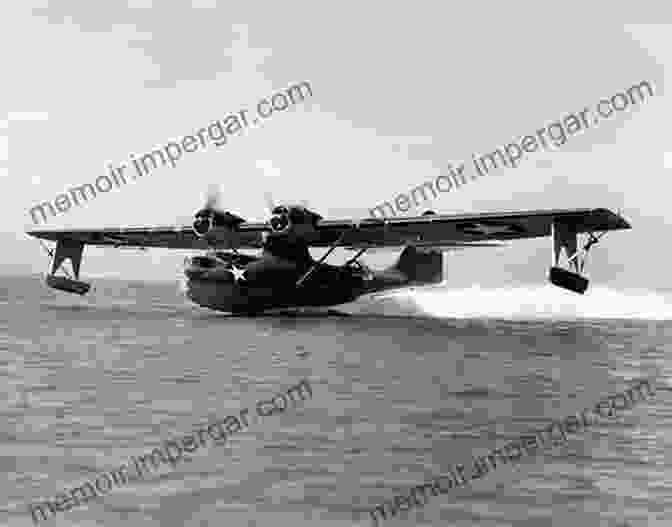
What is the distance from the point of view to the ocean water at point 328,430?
7.75m

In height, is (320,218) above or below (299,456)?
above

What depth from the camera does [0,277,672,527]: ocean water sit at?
7746mm

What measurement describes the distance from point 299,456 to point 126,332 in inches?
825

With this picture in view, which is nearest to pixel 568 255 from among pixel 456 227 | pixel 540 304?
pixel 456 227

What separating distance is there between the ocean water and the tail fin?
21702 millimetres

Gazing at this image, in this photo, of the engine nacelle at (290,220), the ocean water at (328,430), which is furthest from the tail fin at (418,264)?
the ocean water at (328,430)

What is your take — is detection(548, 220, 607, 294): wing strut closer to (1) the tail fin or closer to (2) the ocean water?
(2) the ocean water

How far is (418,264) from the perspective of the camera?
156 ft

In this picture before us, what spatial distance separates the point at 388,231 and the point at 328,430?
25.8m

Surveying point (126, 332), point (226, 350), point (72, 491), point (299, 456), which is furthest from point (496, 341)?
point (72, 491)

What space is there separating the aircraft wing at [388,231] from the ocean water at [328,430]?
668 cm

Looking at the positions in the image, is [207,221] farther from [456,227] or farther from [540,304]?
[540,304]

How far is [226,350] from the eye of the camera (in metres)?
22.2

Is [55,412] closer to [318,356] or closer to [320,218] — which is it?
[318,356]
